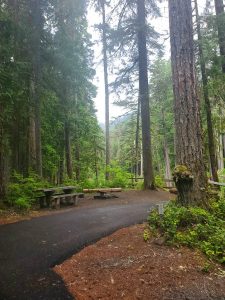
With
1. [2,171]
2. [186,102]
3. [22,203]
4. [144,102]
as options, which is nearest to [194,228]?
[186,102]

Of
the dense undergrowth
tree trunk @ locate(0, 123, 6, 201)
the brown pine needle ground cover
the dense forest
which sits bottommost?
the brown pine needle ground cover

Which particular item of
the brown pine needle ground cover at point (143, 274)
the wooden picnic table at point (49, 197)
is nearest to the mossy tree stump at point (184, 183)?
the brown pine needle ground cover at point (143, 274)

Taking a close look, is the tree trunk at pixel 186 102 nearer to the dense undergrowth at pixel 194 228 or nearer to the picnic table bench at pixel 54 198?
the dense undergrowth at pixel 194 228

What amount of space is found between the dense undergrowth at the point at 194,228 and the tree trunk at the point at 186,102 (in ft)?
2.02

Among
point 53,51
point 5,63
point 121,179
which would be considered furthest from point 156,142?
point 5,63

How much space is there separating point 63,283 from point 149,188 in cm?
1125

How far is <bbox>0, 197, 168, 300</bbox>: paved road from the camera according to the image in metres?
4.08

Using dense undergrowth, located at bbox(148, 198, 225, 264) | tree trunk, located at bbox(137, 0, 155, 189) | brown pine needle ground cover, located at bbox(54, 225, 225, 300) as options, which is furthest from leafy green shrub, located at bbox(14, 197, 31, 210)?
tree trunk, located at bbox(137, 0, 155, 189)

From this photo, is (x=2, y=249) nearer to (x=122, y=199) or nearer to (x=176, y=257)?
(x=176, y=257)

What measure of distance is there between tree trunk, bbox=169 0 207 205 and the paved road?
2.42m

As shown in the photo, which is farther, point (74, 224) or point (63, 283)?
point (74, 224)

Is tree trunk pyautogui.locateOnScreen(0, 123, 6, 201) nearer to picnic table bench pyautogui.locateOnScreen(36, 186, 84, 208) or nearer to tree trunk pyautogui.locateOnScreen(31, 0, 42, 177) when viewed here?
picnic table bench pyautogui.locateOnScreen(36, 186, 84, 208)

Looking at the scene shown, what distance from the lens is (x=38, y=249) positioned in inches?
225

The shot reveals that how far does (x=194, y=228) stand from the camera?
538 cm
